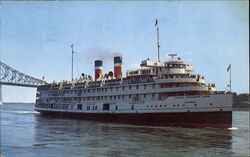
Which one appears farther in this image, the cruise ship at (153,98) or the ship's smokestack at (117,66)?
the ship's smokestack at (117,66)

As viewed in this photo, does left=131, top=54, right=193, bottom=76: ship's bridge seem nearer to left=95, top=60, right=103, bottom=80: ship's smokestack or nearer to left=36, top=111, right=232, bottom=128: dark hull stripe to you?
left=36, top=111, right=232, bottom=128: dark hull stripe

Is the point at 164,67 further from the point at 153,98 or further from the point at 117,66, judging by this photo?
the point at 117,66

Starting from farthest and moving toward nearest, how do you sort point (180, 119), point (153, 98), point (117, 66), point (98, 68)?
1. point (98, 68)
2. point (117, 66)
3. point (153, 98)
4. point (180, 119)

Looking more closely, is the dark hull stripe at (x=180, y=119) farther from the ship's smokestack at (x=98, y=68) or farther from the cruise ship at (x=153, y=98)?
the ship's smokestack at (x=98, y=68)

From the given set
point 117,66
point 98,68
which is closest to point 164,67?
point 117,66

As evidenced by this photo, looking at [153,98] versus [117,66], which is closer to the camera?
[153,98]

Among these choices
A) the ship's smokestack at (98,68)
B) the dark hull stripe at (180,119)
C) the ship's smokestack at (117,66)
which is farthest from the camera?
the ship's smokestack at (98,68)

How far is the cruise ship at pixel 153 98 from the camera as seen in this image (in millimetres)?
34125

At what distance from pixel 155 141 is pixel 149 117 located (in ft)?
49.8

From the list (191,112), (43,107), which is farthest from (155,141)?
(43,107)

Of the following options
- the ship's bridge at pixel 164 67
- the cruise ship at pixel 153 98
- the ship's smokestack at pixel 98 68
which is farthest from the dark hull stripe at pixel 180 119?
the ship's smokestack at pixel 98 68

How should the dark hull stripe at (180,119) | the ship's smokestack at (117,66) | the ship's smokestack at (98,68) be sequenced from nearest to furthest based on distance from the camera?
the dark hull stripe at (180,119) → the ship's smokestack at (117,66) → the ship's smokestack at (98,68)

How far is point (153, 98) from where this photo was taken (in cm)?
3884

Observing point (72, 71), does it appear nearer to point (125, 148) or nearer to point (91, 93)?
point (91, 93)
